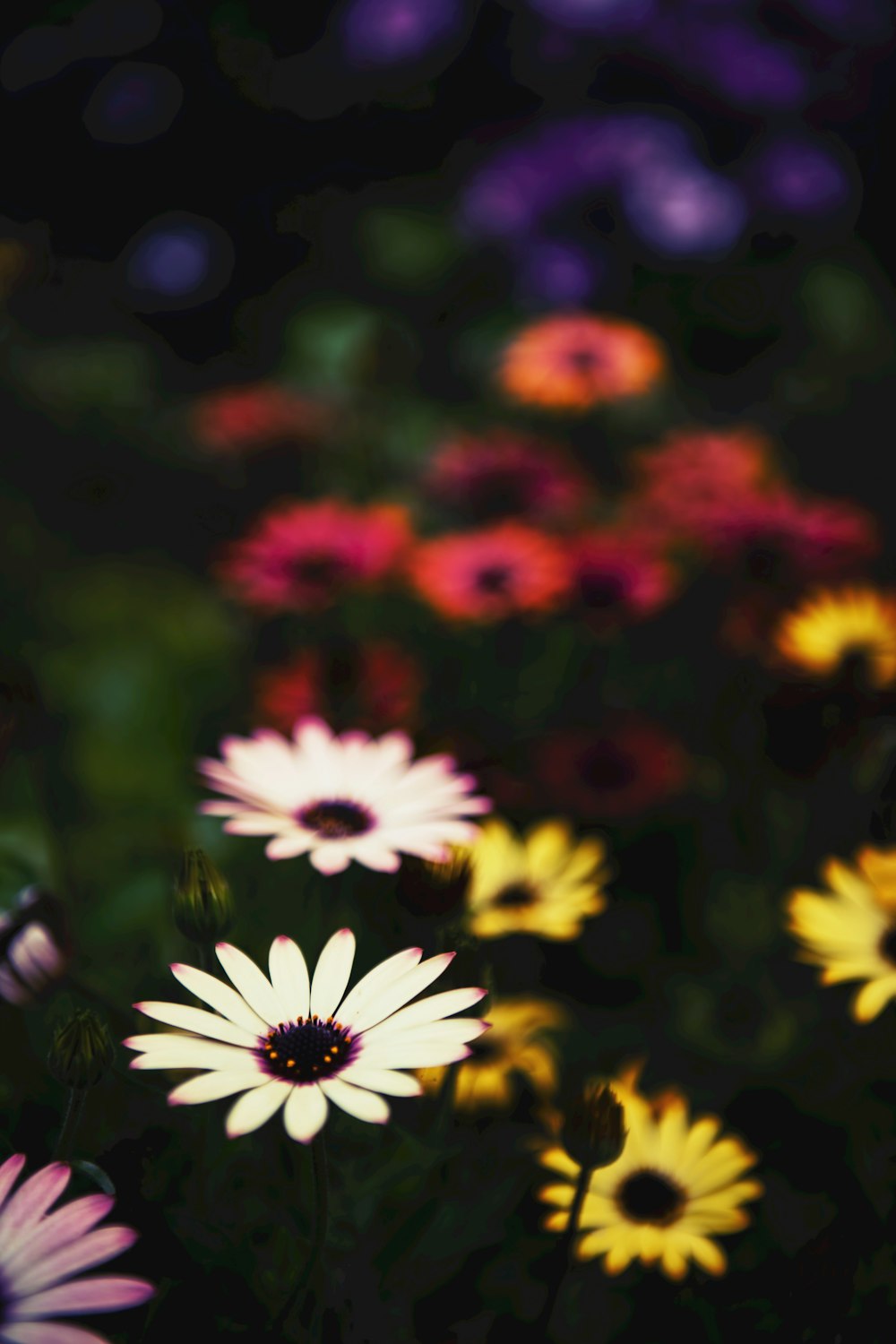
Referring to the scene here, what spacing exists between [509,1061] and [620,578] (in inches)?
14.6

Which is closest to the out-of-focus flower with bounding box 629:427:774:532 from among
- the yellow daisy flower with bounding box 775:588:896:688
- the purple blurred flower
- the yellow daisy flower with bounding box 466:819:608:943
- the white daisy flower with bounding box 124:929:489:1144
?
the yellow daisy flower with bounding box 775:588:896:688

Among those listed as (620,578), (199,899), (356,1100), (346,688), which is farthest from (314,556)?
(356,1100)

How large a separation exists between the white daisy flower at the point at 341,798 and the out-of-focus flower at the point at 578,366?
0.51 m

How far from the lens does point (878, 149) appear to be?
152 cm

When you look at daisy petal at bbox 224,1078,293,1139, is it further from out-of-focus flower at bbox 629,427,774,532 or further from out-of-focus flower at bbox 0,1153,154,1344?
out-of-focus flower at bbox 629,427,774,532

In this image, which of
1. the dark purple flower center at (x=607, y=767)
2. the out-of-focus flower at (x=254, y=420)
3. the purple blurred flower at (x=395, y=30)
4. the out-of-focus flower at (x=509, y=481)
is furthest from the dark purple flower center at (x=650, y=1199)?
the purple blurred flower at (x=395, y=30)

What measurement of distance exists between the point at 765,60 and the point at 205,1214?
1395 mm

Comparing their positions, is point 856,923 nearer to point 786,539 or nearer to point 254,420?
point 786,539

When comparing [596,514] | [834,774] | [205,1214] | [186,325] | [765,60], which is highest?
[765,60]

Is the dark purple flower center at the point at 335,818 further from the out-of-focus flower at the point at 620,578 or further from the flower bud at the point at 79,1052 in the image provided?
the out-of-focus flower at the point at 620,578

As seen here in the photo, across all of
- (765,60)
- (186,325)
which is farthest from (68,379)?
(765,60)

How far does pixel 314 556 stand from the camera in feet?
2.82

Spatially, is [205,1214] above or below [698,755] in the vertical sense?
below

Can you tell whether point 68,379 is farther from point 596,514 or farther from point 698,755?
point 698,755
